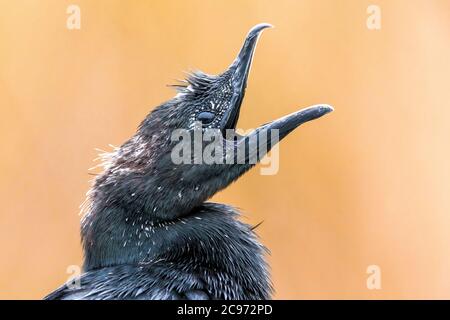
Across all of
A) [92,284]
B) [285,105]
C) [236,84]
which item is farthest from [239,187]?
[92,284]

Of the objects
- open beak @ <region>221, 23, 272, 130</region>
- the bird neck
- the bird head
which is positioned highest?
open beak @ <region>221, 23, 272, 130</region>

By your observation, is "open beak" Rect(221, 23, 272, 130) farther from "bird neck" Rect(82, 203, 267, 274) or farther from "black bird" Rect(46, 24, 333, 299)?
"bird neck" Rect(82, 203, 267, 274)

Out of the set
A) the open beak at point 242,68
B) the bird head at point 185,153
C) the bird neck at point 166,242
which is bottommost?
the bird neck at point 166,242

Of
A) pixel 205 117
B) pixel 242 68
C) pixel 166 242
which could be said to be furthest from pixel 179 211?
pixel 242 68

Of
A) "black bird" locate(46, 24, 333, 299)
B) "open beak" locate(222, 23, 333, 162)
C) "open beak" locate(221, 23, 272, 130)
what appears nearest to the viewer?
"black bird" locate(46, 24, 333, 299)

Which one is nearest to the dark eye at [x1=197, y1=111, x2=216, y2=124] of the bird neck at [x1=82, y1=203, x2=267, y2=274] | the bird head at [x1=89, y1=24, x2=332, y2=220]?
the bird head at [x1=89, y1=24, x2=332, y2=220]

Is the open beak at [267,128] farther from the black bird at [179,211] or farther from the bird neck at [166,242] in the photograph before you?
the bird neck at [166,242]

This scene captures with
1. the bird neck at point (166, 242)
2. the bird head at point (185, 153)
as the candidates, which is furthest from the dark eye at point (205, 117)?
the bird neck at point (166, 242)

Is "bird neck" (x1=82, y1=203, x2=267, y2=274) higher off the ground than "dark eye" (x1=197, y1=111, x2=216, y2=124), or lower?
lower

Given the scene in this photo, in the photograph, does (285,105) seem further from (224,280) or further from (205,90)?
(224,280)
